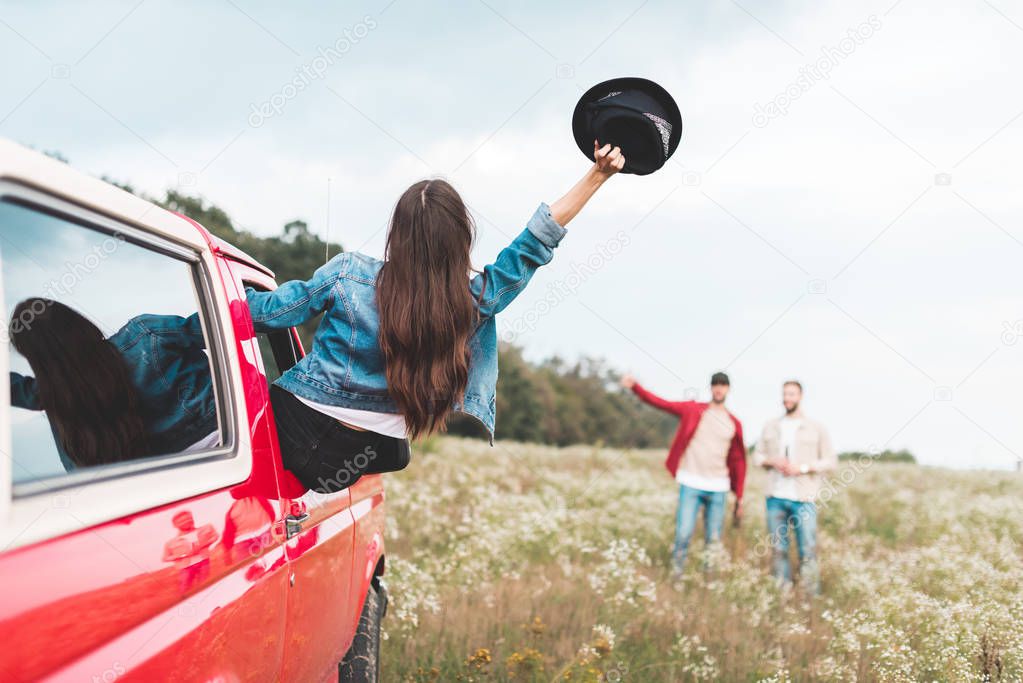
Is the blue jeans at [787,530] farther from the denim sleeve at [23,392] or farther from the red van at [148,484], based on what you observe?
the denim sleeve at [23,392]

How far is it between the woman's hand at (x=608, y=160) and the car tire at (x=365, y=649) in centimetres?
234

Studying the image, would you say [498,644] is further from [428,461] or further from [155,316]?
[428,461]

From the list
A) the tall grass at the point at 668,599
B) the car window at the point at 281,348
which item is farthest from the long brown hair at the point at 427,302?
the tall grass at the point at 668,599

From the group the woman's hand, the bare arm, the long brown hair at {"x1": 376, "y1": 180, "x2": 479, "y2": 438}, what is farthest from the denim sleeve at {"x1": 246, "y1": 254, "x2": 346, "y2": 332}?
the woman's hand

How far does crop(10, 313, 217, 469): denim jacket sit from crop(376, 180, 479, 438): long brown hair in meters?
0.53

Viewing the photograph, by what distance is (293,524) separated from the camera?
2801 millimetres

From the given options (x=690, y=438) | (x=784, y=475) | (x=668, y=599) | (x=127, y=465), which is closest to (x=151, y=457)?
(x=127, y=465)

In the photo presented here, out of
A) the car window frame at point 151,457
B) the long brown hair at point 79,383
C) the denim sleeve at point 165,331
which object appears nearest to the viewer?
the car window frame at point 151,457

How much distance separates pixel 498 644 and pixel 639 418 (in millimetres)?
65960

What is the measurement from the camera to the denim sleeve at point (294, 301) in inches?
110

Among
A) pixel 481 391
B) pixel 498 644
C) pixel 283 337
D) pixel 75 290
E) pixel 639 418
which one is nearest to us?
pixel 75 290

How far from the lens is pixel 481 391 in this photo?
9.77 feet

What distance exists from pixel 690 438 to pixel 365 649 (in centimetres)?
625

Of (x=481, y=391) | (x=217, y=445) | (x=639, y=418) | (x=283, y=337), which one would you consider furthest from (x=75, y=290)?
(x=639, y=418)
